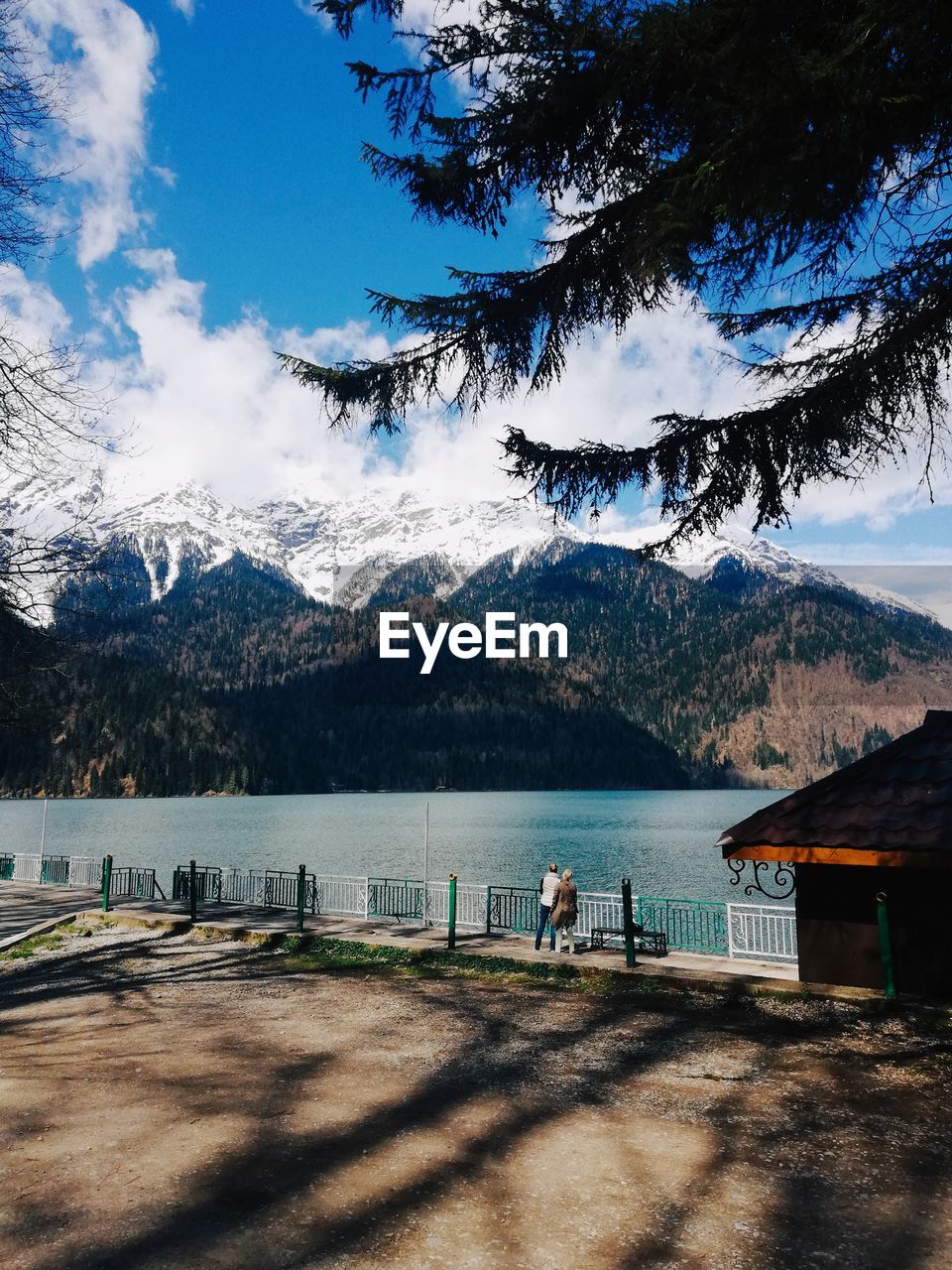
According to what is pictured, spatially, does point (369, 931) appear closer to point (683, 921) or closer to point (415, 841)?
point (683, 921)

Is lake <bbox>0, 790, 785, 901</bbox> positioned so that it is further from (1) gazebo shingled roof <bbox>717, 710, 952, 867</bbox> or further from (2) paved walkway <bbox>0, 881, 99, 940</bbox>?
(1) gazebo shingled roof <bbox>717, 710, 952, 867</bbox>

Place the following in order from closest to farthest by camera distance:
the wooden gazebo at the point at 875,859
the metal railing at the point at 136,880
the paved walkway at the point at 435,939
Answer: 1. the wooden gazebo at the point at 875,859
2. the paved walkway at the point at 435,939
3. the metal railing at the point at 136,880

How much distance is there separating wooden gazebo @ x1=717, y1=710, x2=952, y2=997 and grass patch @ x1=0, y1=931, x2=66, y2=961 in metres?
12.6

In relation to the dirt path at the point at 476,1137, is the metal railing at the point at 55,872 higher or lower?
lower

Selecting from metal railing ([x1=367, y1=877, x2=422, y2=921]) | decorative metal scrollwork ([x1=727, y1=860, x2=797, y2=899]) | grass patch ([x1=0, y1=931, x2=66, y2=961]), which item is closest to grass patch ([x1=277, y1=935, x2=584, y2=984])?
decorative metal scrollwork ([x1=727, y1=860, x2=797, y2=899])

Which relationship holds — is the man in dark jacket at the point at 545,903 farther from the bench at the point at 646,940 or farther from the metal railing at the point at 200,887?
the metal railing at the point at 200,887

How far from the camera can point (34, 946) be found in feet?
55.2

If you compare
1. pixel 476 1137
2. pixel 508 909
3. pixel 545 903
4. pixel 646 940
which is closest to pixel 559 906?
pixel 545 903

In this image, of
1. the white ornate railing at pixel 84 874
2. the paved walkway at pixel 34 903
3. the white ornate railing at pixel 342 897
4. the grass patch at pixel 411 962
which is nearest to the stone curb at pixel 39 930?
the paved walkway at pixel 34 903

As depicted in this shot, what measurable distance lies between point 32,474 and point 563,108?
559cm

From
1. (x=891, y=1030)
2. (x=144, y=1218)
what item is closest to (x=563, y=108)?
(x=144, y=1218)

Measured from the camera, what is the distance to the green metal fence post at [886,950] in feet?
31.2

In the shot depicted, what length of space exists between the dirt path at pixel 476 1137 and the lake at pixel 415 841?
31862mm

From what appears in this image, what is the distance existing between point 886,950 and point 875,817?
142cm
